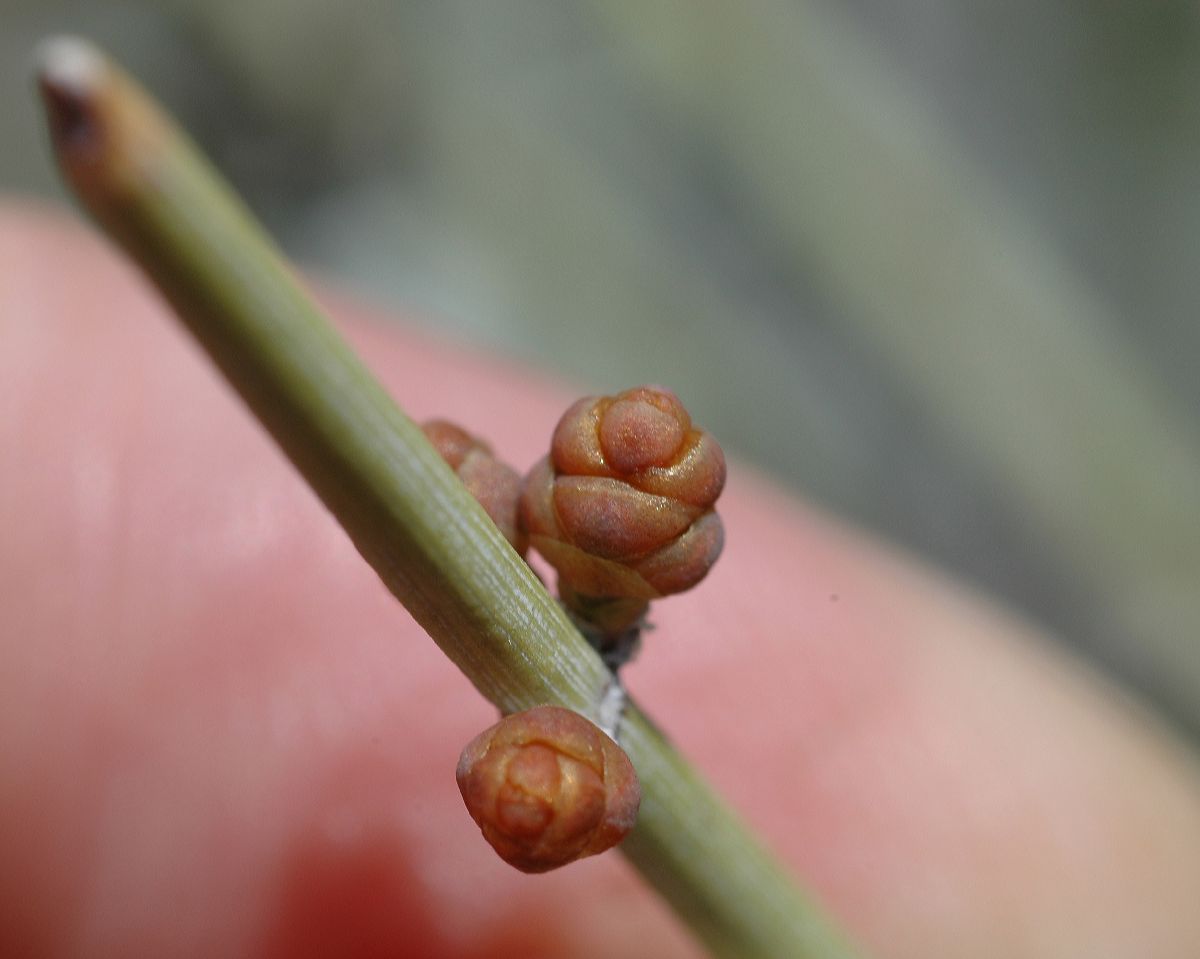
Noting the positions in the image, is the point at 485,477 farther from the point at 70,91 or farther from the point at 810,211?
the point at 810,211

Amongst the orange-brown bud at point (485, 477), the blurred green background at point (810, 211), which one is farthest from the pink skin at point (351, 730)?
the blurred green background at point (810, 211)

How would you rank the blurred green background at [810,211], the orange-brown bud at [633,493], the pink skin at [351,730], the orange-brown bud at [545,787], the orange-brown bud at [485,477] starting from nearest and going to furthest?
the orange-brown bud at [545,787]
the orange-brown bud at [633,493]
the orange-brown bud at [485,477]
the pink skin at [351,730]
the blurred green background at [810,211]

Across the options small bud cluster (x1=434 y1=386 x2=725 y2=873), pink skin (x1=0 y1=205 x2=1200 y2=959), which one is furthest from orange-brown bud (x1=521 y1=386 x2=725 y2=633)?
pink skin (x1=0 y1=205 x2=1200 y2=959)

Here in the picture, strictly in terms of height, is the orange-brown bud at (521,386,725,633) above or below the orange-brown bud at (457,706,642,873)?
above

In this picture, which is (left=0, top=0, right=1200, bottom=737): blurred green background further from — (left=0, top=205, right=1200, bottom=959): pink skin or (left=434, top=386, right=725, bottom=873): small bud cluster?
(left=434, top=386, right=725, bottom=873): small bud cluster

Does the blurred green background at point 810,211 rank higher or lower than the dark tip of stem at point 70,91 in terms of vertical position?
higher

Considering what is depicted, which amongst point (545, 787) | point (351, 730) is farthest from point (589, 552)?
point (351, 730)

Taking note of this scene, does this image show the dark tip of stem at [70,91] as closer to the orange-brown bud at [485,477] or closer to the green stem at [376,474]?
the green stem at [376,474]

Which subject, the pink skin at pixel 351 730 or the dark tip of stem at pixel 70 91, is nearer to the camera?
the dark tip of stem at pixel 70 91
